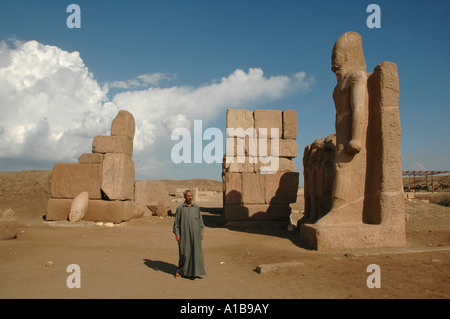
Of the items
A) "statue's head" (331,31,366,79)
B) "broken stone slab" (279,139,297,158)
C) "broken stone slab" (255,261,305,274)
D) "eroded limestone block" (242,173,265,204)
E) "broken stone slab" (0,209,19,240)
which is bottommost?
"broken stone slab" (255,261,305,274)

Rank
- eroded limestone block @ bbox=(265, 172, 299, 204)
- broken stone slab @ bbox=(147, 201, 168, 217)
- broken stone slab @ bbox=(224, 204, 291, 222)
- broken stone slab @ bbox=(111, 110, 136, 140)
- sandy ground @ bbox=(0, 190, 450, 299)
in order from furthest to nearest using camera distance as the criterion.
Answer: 1. broken stone slab @ bbox=(147, 201, 168, 217)
2. broken stone slab @ bbox=(111, 110, 136, 140)
3. eroded limestone block @ bbox=(265, 172, 299, 204)
4. broken stone slab @ bbox=(224, 204, 291, 222)
5. sandy ground @ bbox=(0, 190, 450, 299)

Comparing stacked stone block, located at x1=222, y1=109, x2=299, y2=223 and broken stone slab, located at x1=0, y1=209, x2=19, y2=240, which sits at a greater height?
stacked stone block, located at x1=222, y1=109, x2=299, y2=223

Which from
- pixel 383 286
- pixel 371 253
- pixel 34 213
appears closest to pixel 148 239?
pixel 371 253

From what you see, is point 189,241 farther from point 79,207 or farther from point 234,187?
point 79,207

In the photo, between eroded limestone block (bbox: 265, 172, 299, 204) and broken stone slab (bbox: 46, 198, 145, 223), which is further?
broken stone slab (bbox: 46, 198, 145, 223)

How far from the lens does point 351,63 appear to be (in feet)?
22.8

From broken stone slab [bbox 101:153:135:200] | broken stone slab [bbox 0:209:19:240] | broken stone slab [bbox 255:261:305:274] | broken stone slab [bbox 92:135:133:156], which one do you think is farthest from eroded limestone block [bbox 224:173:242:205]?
broken stone slab [bbox 0:209:19:240]

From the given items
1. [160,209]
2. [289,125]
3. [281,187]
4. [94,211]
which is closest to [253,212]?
[281,187]

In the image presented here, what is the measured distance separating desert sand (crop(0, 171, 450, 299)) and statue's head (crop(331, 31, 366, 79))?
146 inches

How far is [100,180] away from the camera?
10461 mm

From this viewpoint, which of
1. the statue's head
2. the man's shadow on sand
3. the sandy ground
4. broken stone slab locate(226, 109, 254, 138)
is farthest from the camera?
broken stone slab locate(226, 109, 254, 138)

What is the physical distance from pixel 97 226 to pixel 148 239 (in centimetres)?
283

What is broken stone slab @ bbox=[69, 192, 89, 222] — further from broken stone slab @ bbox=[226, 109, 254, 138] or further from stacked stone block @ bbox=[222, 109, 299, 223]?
broken stone slab @ bbox=[226, 109, 254, 138]

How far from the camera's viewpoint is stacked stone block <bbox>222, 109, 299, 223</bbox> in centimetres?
964
